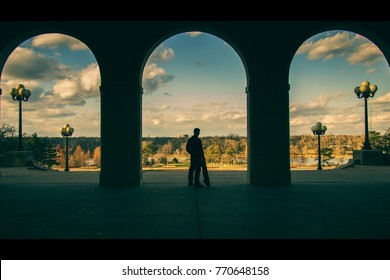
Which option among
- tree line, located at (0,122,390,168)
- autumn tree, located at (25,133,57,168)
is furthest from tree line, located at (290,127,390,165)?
autumn tree, located at (25,133,57,168)

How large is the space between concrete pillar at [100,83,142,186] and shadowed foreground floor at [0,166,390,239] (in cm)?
57

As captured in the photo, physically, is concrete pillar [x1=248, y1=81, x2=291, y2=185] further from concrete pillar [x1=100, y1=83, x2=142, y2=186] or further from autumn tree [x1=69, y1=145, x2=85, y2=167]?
autumn tree [x1=69, y1=145, x2=85, y2=167]

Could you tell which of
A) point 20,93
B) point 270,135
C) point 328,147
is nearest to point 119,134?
point 270,135

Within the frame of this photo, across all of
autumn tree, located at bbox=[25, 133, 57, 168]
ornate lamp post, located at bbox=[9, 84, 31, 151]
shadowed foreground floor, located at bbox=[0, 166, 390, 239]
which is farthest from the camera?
autumn tree, located at bbox=[25, 133, 57, 168]

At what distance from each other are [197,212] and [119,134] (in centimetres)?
486

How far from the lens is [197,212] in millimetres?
6402

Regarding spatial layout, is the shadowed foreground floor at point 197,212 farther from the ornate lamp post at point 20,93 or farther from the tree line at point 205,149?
the tree line at point 205,149

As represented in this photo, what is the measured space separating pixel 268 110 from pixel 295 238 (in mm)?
6153

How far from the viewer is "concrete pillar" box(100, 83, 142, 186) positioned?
404 inches

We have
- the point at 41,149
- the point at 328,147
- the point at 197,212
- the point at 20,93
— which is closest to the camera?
the point at 197,212

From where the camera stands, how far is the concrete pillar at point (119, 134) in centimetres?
1027

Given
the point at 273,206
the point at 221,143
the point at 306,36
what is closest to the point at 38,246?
the point at 273,206

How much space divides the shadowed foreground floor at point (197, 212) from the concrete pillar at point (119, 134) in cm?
57

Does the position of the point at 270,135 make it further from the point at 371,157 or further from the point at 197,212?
the point at 371,157
